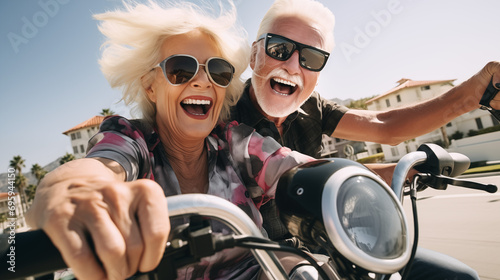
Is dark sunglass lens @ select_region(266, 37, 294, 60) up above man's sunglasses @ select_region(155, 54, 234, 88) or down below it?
above

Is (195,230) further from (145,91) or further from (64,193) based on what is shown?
(145,91)

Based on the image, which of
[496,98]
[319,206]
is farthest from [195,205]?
[496,98]

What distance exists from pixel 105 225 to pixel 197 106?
1256mm

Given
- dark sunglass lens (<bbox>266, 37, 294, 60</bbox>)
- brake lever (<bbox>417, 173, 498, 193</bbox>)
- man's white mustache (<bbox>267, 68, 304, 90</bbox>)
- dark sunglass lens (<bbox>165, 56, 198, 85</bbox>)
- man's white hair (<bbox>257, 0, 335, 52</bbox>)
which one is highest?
man's white hair (<bbox>257, 0, 335, 52</bbox>)

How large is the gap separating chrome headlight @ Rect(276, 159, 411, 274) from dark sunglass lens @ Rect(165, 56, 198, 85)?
3.27 feet

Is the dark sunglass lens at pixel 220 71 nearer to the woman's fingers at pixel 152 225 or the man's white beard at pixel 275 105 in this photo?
the man's white beard at pixel 275 105

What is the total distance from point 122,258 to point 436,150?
1260 millimetres

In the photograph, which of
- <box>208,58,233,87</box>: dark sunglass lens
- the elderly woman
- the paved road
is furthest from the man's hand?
the paved road

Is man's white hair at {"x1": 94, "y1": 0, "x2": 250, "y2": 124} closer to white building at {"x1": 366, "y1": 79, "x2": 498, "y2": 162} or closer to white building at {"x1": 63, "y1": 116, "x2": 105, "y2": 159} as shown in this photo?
white building at {"x1": 366, "y1": 79, "x2": 498, "y2": 162}

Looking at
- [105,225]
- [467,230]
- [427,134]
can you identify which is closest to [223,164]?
[105,225]

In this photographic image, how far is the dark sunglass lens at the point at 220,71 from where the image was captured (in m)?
1.53

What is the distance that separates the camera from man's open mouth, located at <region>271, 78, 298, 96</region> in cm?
225

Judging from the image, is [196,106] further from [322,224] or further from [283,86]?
[322,224]

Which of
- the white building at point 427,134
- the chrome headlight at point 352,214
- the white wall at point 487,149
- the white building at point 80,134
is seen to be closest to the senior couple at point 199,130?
the chrome headlight at point 352,214
